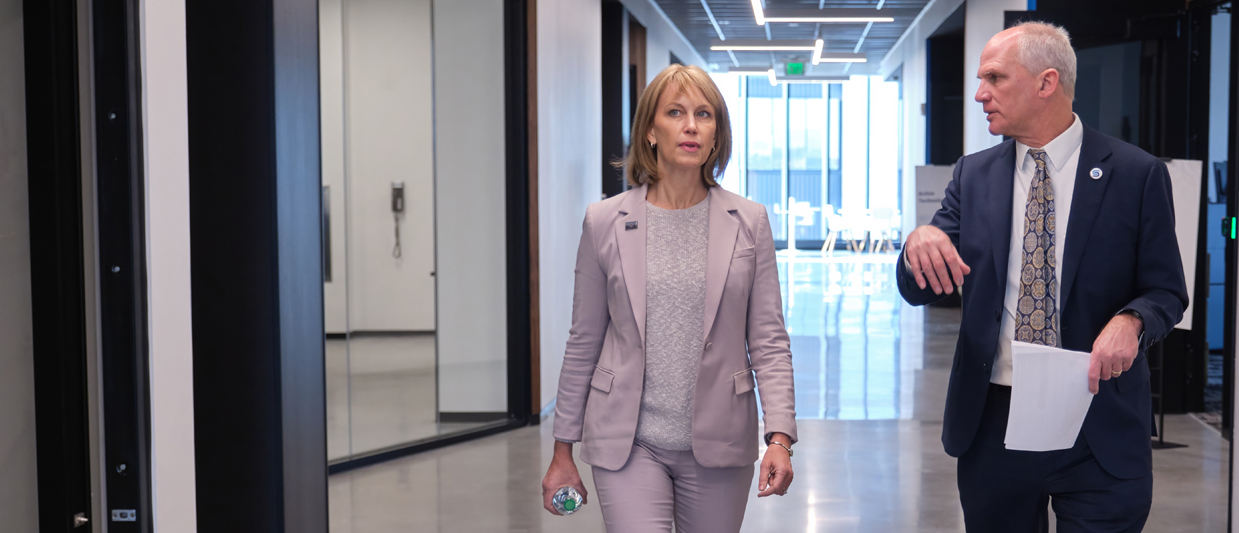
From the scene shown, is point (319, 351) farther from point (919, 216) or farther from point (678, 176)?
point (919, 216)

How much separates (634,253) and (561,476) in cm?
52

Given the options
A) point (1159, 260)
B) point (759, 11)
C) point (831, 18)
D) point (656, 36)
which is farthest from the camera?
point (656, 36)

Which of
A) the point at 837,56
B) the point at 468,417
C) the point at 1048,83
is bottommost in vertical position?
the point at 468,417

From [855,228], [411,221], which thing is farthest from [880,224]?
[411,221]

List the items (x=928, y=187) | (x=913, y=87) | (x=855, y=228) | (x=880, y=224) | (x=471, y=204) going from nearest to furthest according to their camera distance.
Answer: (x=471, y=204), (x=928, y=187), (x=913, y=87), (x=880, y=224), (x=855, y=228)

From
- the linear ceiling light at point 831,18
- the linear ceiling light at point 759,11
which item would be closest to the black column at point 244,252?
the linear ceiling light at point 759,11

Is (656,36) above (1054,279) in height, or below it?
above

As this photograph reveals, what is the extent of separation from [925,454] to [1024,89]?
3679mm

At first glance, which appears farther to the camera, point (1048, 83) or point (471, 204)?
point (471, 204)

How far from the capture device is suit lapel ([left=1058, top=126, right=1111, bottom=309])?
6.83ft

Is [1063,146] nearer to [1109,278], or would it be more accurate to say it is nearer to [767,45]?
[1109,278]

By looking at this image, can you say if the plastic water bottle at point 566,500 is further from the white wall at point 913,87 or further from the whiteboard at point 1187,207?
the white wall at point 913,87

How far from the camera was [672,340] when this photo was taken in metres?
2.10

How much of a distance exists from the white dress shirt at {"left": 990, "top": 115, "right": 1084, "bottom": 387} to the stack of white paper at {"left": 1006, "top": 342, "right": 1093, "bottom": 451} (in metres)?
0.15
